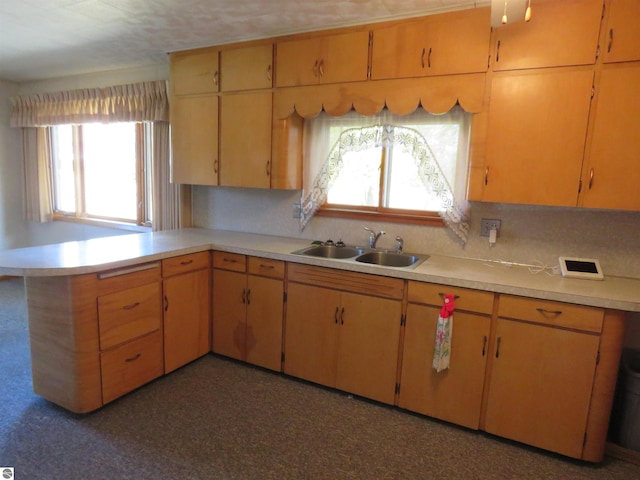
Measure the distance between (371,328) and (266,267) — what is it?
0.84 metres

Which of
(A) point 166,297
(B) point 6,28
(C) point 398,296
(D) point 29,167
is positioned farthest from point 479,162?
(D) point 29,167

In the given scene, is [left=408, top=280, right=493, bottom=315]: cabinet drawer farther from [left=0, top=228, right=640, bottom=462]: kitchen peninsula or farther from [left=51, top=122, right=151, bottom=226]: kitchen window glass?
[left=51, top=122, right=151, bottom=226]: kitchen window glass

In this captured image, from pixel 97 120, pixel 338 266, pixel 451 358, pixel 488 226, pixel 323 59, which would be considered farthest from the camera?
pixel 97 120

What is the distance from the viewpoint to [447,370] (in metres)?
2.25

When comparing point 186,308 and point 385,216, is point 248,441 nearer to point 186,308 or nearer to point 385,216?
point 186,308

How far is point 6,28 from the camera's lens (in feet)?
9.64

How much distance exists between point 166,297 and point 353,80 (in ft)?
6.37

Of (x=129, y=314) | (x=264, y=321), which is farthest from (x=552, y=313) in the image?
(x=129, y=314)

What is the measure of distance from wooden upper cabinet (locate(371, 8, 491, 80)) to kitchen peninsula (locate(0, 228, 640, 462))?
1.21 m

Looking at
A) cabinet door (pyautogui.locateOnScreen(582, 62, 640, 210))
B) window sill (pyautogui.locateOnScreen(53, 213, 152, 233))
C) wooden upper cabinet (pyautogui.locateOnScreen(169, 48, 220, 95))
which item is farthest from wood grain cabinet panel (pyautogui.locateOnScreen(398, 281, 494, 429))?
window sill (pyautogui.locateOnScreen(53, 213, 152, 233))

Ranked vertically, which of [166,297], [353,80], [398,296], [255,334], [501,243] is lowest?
[255,334]

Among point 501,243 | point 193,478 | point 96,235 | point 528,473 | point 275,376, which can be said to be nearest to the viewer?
point 193,478

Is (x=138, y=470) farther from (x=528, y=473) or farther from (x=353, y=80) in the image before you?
(x=353, y=80)

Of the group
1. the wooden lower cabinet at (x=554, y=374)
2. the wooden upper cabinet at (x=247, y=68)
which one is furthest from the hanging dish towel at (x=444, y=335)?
the wooden upper cabinet at (x=247, y=68)
